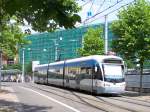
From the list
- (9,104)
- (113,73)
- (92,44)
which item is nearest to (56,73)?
(92,44)

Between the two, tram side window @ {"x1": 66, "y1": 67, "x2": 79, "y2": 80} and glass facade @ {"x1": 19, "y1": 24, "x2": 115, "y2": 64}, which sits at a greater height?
glass facade @ {"x1": 19, "y1": 24, "x2": 115, "y2": 64}

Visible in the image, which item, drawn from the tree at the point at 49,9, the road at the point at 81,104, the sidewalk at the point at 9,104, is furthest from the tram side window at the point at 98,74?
the tree at the point at 49,9

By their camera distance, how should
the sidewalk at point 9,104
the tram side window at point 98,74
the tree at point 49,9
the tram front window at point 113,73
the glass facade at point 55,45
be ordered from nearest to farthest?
the tree at point 49,9 < the sidewalk at point 9,104 < the tram side window at point 98,74 < the tram front window at point 113,73 < the glass facade at point 55,45

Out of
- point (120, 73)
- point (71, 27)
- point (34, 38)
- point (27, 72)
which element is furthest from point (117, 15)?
point (27, 72)

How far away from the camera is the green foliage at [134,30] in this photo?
38875mm

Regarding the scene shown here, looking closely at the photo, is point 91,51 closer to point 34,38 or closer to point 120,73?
point 120,73

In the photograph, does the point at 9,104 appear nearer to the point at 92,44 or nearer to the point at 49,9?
the point at 49,9

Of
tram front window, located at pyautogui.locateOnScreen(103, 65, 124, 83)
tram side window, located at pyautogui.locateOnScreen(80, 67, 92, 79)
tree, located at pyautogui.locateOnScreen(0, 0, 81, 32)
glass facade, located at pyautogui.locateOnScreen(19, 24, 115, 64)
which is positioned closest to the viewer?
tree, located at pyautogui.locateOnScreen(0, 0, 81, 32)

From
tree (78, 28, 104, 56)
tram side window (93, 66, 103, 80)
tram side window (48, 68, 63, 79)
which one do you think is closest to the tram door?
tram side window (48, 68, 63, 79)

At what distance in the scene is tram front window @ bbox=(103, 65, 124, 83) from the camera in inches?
1470

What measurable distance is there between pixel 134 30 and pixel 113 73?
12.8ft

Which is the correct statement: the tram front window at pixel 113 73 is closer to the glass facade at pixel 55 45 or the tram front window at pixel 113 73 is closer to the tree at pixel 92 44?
the tree at pixel 92 44

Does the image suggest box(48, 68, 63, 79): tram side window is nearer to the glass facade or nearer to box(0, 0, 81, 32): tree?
the glass facade

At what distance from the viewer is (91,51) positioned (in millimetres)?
62719
